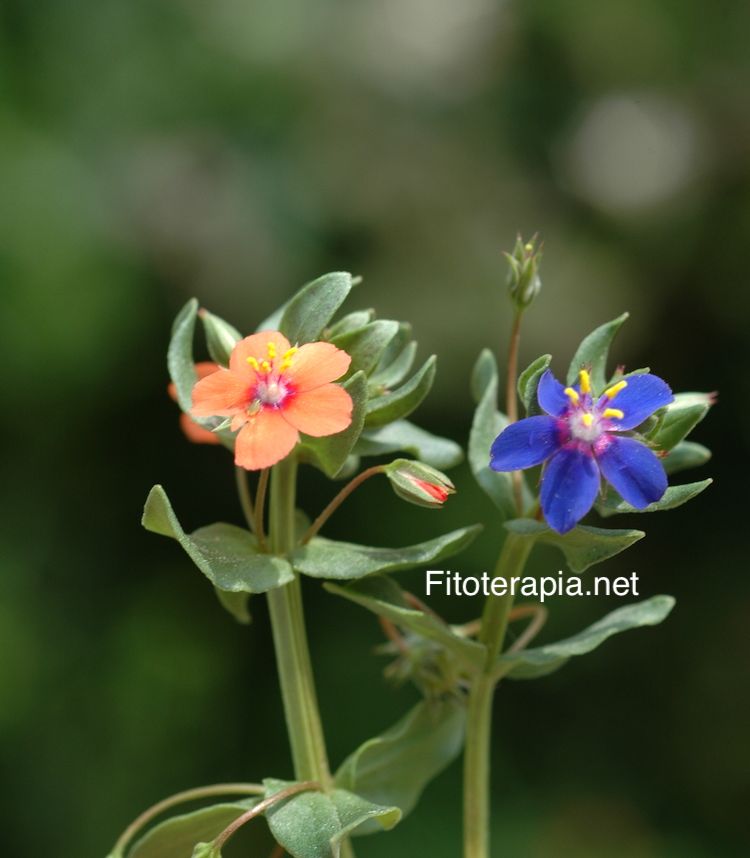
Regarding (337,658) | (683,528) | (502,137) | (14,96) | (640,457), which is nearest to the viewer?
(640,457)

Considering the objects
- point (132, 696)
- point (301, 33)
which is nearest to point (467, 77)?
point (301, 33)

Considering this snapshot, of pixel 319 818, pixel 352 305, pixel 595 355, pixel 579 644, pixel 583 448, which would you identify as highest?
pixel 352 305

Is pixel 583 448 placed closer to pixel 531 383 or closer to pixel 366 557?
pixel 531 383

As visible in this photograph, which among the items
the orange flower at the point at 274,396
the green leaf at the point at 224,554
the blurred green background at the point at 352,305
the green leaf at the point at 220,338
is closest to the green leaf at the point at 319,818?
the green leaf at the point at 224,554

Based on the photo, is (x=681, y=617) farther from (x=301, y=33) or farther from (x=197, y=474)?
(x=301, y=33)

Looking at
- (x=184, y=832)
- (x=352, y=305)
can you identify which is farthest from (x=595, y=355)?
(x=352, y=305)
